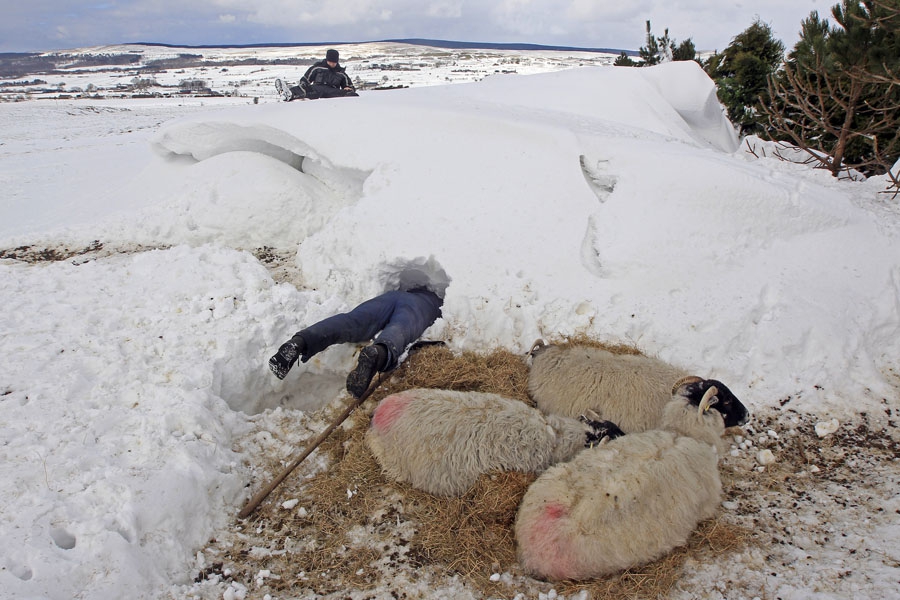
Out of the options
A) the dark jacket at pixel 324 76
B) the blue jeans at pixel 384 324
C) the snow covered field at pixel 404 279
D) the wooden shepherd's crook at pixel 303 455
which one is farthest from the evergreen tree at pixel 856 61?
the dark jacket at pixel 324 76

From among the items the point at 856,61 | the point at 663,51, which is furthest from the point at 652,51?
the point at 856,61

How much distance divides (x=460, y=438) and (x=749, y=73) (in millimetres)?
13701

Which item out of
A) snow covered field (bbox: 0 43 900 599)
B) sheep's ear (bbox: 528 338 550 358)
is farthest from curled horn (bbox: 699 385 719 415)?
sheep's ear (bbox: 528 338 550 358)

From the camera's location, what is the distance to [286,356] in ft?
12.7

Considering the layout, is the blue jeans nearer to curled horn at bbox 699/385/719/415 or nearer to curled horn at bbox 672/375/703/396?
curled horn at bbox 672/375/703/396

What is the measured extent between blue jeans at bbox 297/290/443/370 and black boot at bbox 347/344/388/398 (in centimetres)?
15

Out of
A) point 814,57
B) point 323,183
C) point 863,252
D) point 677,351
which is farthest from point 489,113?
point 814,57

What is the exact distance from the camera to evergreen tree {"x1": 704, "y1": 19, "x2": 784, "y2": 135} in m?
12.7

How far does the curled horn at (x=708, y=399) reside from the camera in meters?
3.62

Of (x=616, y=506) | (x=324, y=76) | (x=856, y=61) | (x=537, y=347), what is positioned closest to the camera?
(x=616, y=506)

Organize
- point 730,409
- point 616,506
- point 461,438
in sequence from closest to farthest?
point 616,506, point 461,438, point 730,409

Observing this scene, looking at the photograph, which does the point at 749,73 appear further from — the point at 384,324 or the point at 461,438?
the point at 461,438

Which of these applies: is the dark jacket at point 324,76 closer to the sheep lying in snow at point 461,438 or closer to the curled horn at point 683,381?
the sheep lying in snow at point 461,438

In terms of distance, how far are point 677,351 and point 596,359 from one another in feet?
2.82
